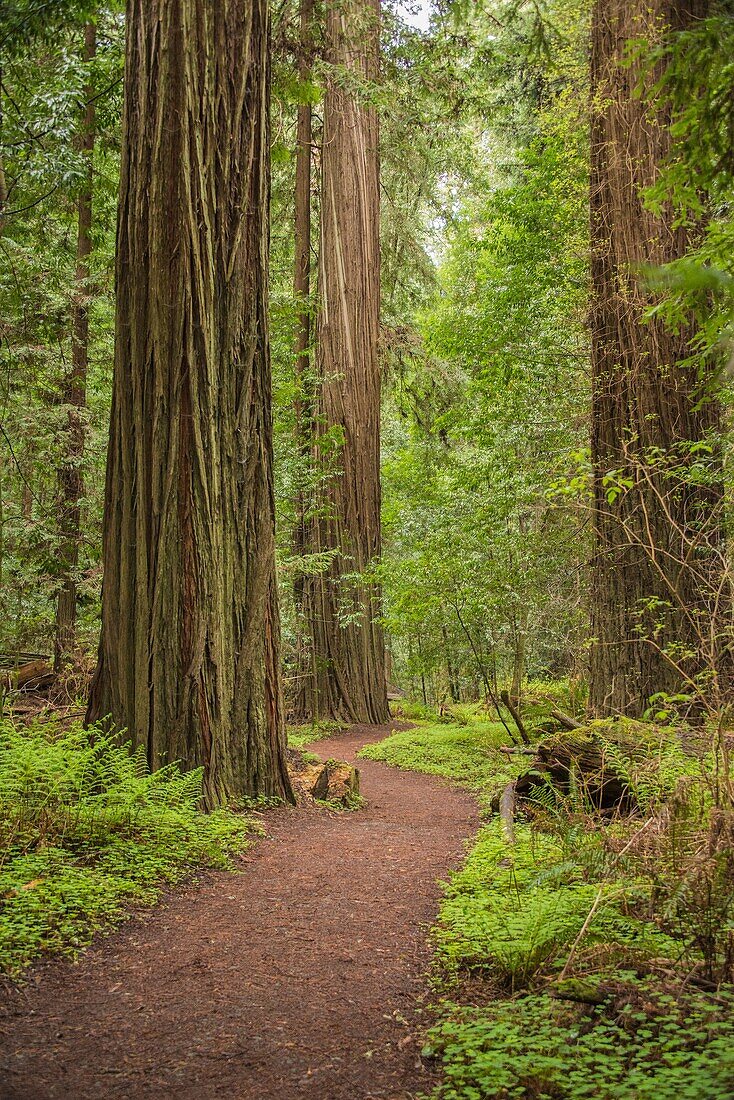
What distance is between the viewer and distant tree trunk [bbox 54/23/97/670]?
9.63 meters

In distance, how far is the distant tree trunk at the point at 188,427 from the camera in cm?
557

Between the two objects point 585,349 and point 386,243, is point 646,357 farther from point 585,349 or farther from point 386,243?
point 386,243

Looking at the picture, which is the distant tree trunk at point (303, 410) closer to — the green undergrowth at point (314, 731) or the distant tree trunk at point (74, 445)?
the green undergrowth at point (314, 731)

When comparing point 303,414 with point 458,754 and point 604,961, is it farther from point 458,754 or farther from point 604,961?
point 604,961

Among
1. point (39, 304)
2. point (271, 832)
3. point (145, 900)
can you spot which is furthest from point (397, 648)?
point (145, 900)

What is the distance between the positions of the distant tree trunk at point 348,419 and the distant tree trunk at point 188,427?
5755 millimetres

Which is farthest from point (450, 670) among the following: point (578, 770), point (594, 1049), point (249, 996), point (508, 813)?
point (594, 1049)

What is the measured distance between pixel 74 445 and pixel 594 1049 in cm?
913

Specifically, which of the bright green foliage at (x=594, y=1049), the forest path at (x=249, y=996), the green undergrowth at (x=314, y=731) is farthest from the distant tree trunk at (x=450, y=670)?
the bright green foliage at (x=594, y=1049)

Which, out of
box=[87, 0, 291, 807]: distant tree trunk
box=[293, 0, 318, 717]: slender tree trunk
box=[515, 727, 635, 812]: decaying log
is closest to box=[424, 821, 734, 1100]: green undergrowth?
box=[515, 727, 635, 812]: decaying log

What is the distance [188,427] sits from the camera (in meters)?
5.66

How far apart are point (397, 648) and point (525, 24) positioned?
16256 millimetres

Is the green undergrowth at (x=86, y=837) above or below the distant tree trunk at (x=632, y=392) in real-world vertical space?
below

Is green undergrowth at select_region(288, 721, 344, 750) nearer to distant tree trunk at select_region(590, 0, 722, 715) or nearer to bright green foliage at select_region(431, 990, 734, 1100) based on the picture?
distant tree trunk at select_region(590, 0, 722, 715)
